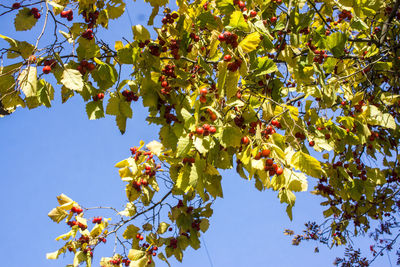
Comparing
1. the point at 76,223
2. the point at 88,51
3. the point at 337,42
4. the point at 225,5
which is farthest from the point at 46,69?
the point at 337,42

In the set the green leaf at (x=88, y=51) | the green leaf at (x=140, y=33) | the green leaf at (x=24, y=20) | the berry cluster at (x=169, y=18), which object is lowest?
the green leaf at (x=88, y=51)

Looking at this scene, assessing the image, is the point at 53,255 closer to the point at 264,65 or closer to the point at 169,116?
the point at 169,116

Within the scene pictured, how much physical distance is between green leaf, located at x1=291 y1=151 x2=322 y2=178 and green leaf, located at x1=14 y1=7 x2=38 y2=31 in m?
1.84

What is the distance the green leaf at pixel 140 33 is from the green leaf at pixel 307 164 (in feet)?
4.27

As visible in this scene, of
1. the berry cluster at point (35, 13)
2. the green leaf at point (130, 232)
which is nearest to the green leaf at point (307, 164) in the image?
the green leaf at point (130, 232)

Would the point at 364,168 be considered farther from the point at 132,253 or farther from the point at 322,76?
the point at 132,253

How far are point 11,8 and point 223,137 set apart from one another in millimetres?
1426

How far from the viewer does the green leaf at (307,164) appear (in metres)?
1.69

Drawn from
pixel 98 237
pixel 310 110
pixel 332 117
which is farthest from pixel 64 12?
pixel 332 117

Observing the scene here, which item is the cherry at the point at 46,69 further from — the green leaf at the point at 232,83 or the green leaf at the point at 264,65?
the green leaf at the point at 264,65

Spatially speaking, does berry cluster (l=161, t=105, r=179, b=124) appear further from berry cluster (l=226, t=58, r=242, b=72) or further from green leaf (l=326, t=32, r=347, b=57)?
green leaf (l=326, t=32, r=347, b=57)

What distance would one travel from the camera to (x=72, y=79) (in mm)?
1786

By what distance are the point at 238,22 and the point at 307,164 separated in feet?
2.97

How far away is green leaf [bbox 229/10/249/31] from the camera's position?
1.78 m
